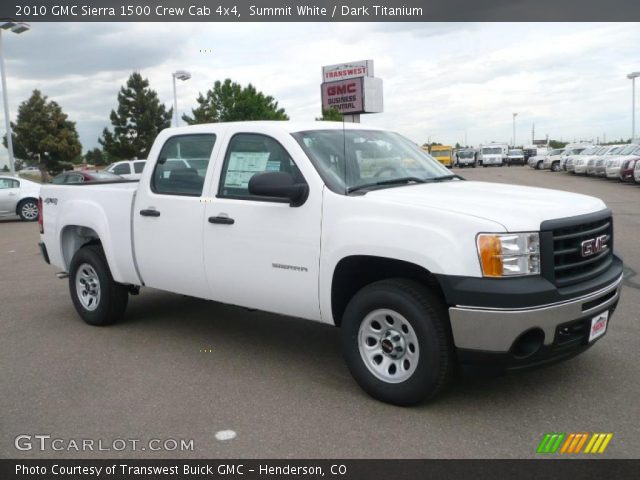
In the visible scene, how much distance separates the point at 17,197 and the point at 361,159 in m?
17.4

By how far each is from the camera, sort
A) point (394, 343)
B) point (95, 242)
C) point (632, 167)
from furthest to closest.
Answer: point (632, 167), point (95, 242), point (394, 343)

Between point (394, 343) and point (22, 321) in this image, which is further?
point (22, 321)

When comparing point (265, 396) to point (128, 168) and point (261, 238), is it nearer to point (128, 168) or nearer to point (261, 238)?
point (261, 238)

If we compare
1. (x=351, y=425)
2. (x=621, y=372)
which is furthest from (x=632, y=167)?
(x=351, y=425)

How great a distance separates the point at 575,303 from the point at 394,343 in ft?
3.80

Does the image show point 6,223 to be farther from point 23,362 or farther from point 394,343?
point 394,343

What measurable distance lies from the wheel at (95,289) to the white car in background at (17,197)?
14438 millimetres

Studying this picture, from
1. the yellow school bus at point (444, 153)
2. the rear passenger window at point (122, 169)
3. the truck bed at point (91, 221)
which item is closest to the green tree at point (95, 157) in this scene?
the yellow school bus at point (444, 153)

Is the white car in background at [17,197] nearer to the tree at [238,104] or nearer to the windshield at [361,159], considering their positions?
the tree at [238,104]

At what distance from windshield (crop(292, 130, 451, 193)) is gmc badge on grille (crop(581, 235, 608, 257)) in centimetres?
140

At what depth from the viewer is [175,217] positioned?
17.9 ft

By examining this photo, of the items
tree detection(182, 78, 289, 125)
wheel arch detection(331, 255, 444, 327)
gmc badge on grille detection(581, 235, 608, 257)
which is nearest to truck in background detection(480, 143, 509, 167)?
tree detection(182, 78, 289, 125)

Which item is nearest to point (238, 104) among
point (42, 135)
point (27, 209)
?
point (27, 209)

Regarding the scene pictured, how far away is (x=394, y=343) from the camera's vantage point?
13.8 feet
